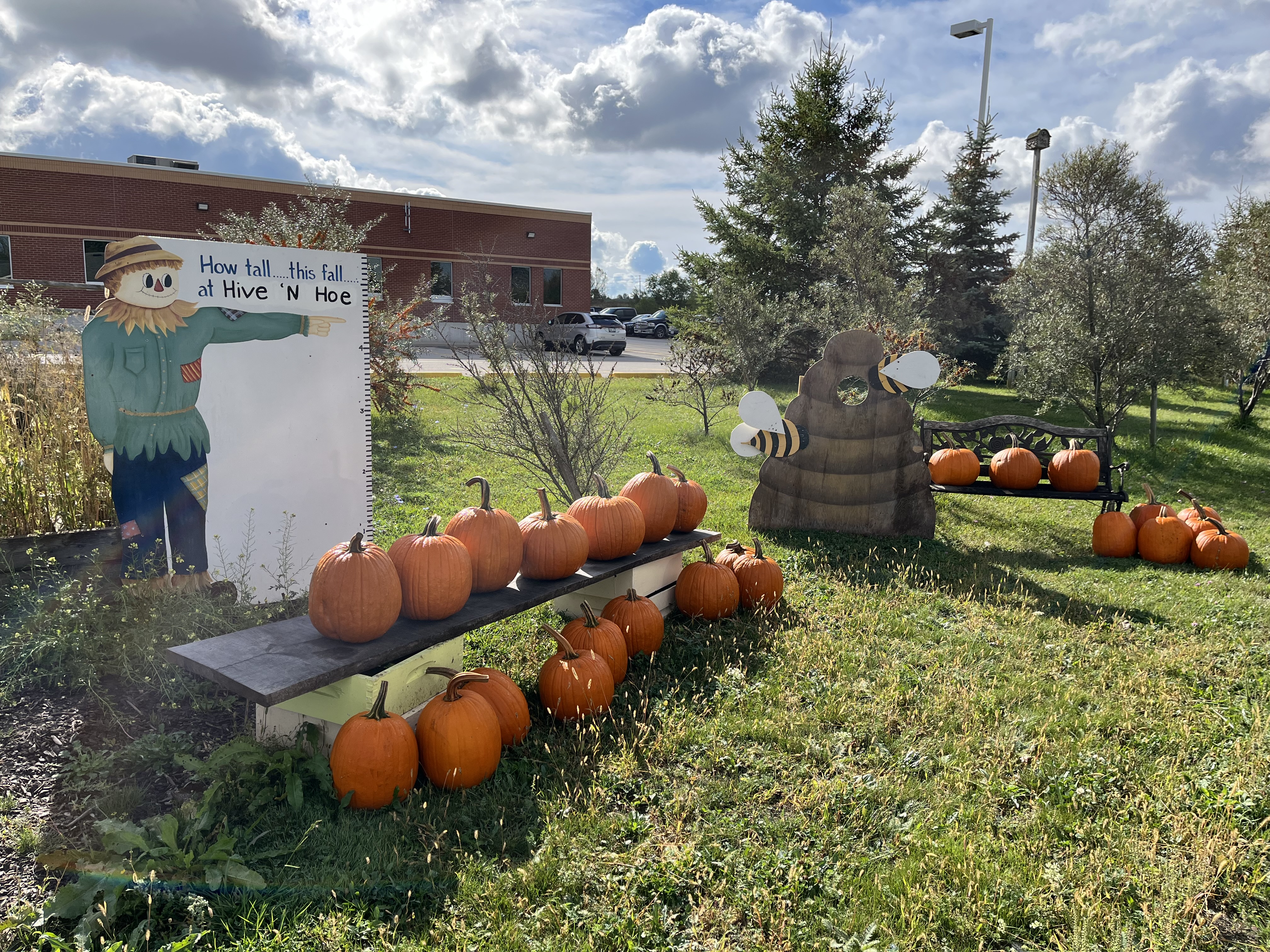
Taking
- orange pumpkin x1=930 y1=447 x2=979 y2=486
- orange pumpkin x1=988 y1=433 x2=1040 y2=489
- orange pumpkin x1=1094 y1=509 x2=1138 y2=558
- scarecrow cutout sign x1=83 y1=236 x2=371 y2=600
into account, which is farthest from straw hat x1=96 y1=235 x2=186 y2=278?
orange pumpkin x1=1094 y1=509 x2=1138 y2=558

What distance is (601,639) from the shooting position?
13.3 ft

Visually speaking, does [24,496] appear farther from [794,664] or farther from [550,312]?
[794,664]

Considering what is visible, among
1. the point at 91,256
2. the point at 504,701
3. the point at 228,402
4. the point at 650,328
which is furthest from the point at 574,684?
the point at 650,328

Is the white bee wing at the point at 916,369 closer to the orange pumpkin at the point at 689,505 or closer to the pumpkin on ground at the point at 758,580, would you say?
the orange pumpkin at the point at 689,505

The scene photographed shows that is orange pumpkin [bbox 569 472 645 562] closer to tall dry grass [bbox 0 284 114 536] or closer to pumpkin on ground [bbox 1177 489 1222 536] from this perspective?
tall dry grass [bbox 0 284 114 536]

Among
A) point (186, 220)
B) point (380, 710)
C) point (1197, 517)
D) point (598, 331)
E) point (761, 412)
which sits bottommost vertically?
point (380, 710)

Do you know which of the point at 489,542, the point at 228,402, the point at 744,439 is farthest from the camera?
the point at 744,439

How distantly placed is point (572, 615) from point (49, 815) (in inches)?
106

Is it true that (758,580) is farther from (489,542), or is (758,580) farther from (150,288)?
(150,288)

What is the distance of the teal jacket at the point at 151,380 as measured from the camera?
4.30m

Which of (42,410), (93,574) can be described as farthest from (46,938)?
(42,410)

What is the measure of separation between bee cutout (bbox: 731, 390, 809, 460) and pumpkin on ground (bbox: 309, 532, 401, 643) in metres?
4.13

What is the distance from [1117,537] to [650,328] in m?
38.8

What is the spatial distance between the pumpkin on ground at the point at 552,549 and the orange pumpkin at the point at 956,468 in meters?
4.60
